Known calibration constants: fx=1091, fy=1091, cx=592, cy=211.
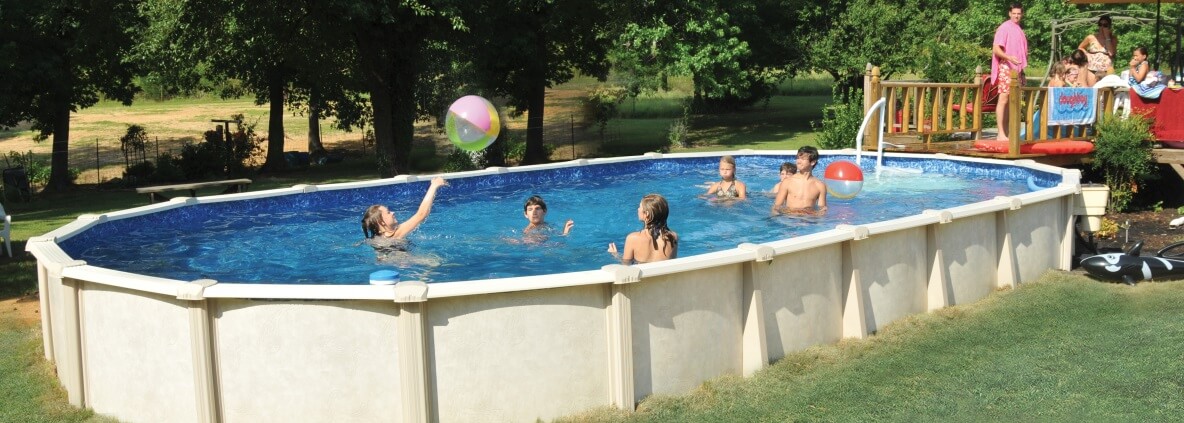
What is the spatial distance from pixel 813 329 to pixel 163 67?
61.1 feet

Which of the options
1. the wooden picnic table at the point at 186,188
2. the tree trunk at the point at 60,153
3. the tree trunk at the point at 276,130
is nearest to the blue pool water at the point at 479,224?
the wooden picnic table at the point at 186,188

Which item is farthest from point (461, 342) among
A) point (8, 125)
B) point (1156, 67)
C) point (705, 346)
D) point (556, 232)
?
point (8, 125)

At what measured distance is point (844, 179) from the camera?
39.2 feet

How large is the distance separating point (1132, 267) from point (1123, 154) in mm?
5167

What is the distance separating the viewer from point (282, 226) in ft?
41.4

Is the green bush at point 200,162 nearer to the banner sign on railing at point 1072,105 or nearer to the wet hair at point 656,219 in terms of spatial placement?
the banner sign on railing at point 1072,105

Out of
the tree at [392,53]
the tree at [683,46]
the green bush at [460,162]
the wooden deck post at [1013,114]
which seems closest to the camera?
the wooden deck post at [1013,114]

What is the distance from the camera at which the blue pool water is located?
10.6 m

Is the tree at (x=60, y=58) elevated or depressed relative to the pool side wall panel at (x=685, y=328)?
elevated

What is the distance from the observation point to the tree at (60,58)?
22625 mm

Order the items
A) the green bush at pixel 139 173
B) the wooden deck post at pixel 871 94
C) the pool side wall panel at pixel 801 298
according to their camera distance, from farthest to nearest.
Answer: the green bush at pixel 139 173, the wooden deck post at pixel 871 94, the pool side wall panel at pixel 801 298

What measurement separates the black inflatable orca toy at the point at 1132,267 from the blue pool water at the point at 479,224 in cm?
300

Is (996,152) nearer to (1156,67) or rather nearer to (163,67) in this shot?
(1156,67)

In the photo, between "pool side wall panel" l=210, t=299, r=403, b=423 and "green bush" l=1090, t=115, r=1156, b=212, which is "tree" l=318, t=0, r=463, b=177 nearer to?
"green bush" l=1090, t=115, r=1156, b=212
